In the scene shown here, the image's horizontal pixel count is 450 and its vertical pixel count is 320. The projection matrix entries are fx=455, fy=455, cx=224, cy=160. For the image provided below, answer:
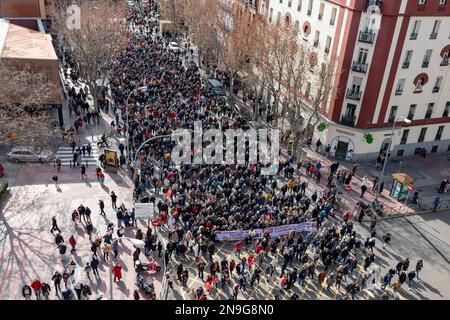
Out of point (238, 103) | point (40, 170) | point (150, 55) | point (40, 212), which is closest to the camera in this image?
point (40, 212)

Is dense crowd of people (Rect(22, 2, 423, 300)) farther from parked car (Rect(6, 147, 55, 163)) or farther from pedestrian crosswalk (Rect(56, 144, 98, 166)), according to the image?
parked car (Rect(6, 147, 55, 163))

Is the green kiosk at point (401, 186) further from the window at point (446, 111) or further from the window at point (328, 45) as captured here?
the window at point (328, 45)

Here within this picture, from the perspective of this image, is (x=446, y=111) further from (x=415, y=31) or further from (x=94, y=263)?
(x=94, y=263)

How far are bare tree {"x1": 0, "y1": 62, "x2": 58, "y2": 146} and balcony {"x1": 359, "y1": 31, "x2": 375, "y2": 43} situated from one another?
27.6 metres

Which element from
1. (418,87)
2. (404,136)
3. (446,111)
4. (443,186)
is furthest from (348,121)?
(446,111)

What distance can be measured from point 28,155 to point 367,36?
3084 centimetres

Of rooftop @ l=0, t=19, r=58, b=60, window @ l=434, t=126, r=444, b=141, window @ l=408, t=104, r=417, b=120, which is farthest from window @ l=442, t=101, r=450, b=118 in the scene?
rooftop @ l=0, t=19, r=58, b=60

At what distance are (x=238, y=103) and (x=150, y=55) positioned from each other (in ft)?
46.6

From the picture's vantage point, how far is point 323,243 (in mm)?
28906

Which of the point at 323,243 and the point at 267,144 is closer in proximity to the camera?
the point at 323,243

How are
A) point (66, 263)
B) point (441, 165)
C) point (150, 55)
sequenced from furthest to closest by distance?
point (150, 55) → point (441, 165) → point (66, 263)
